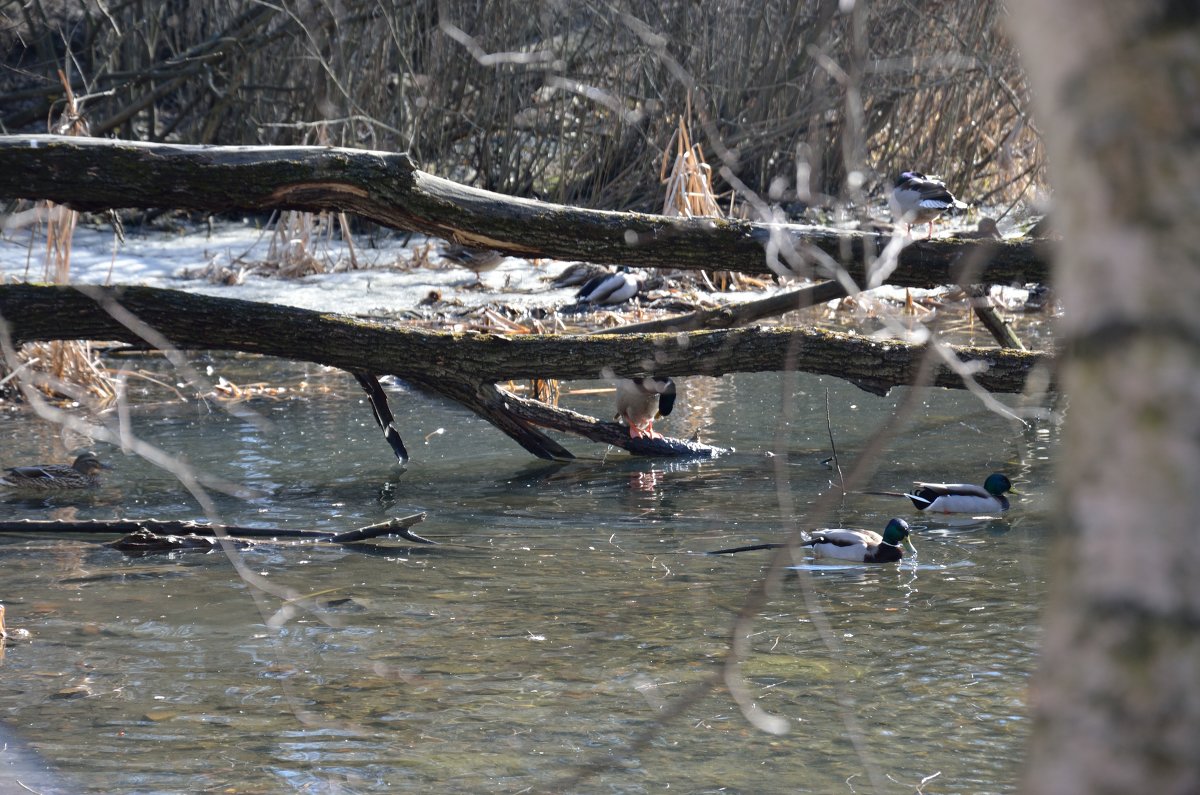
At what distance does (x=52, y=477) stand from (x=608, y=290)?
6.27m

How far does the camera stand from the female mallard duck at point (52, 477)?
729 cm

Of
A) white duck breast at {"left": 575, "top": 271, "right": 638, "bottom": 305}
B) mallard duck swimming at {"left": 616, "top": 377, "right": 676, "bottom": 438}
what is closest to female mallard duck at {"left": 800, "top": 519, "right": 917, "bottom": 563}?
mallard duck swimming at {"left": 616, "top": 377, "right": 676, "bottom": 438}

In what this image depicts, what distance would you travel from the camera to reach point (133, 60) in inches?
603

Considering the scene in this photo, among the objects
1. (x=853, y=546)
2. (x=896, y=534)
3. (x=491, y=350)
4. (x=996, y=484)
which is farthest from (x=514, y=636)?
(x=996, y=484)

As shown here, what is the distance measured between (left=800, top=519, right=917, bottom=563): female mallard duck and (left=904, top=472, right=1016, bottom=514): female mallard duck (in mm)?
688

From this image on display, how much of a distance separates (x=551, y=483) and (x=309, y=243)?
6.68 meters

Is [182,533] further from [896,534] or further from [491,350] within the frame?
[896,534]

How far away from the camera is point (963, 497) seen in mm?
6855

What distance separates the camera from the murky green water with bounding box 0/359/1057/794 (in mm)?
3834

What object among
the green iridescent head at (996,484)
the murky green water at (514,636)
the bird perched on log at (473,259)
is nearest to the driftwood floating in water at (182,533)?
the murky green water at (514,636)

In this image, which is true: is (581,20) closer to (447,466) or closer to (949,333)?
(949,333)

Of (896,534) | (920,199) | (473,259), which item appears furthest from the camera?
(473,259)

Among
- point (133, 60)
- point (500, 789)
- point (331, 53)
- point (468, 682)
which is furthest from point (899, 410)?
point (133, 60)

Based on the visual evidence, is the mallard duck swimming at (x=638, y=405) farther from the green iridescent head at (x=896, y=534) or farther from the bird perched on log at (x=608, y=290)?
the bird perched on log at (x=608, y=290)
